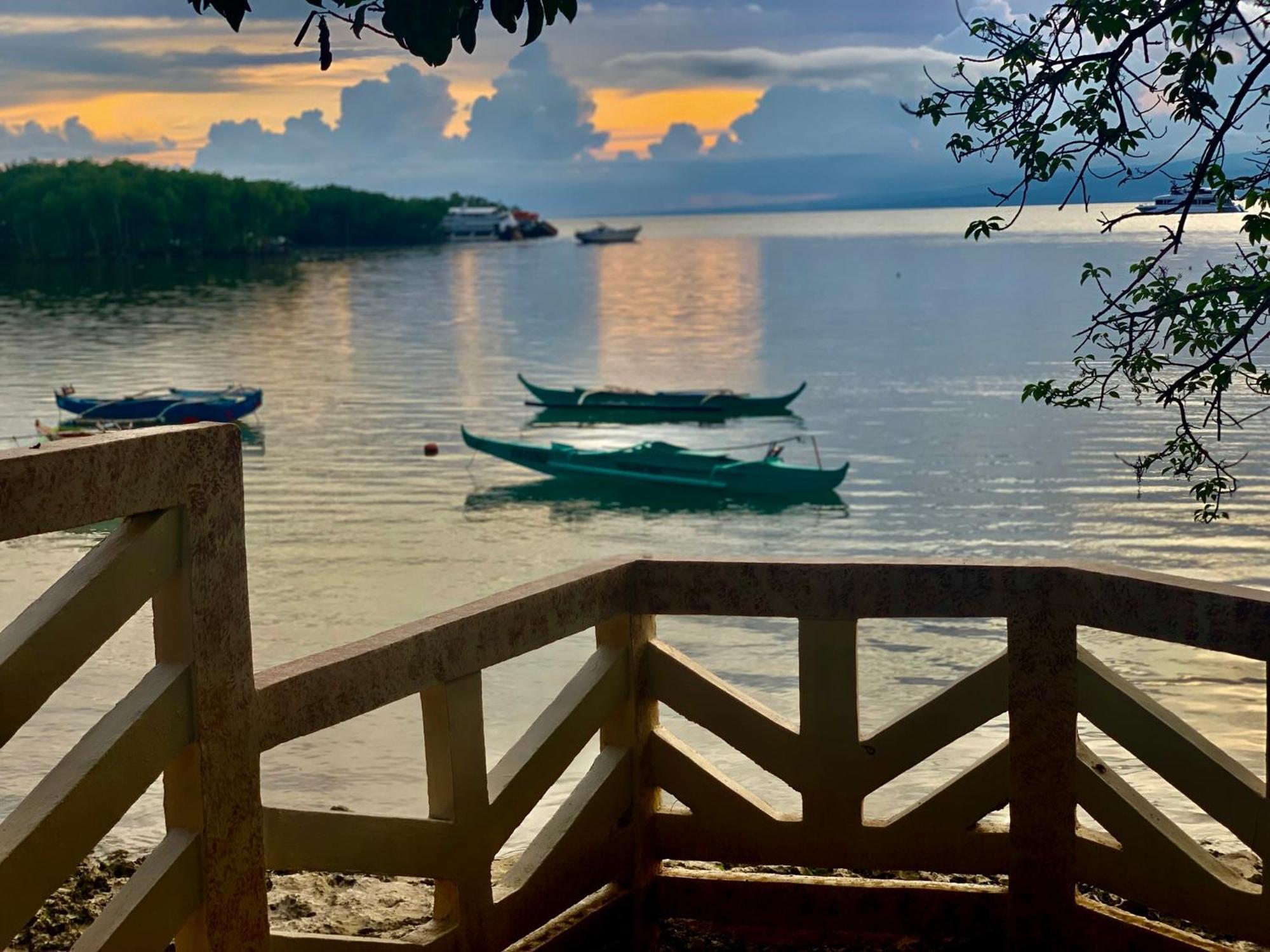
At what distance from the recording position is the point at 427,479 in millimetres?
35781

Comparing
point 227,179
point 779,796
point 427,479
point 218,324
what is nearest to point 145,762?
point 779,796

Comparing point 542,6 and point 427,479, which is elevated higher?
point 542,6

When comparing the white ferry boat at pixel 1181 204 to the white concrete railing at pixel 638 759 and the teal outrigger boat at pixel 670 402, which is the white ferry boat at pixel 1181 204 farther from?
the teal outrigger boat at pixel 670 402

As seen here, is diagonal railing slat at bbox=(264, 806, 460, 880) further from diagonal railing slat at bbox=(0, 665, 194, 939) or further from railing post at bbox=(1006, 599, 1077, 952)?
railing post at bbox=(1006, 599, 1077, 952)

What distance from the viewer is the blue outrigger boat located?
130 feet

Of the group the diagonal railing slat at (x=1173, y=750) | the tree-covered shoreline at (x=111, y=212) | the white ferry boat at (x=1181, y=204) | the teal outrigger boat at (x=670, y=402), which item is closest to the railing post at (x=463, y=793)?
the diagonal railing slat at (x=1173, y=750)

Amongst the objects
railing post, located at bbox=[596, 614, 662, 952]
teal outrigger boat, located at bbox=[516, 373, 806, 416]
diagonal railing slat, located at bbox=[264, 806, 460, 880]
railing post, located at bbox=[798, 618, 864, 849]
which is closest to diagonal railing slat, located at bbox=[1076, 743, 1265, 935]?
railing post, located at bbox=[798, 618, 864, 849]

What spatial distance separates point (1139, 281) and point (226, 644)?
Result: 14.1 ft

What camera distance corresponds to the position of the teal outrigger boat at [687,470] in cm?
3334

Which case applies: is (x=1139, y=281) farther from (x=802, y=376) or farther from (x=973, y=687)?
(x=802, y=376)

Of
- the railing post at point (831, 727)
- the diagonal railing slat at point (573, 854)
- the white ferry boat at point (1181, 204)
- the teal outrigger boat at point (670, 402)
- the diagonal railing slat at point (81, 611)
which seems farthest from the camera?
the teal outrigger boat at point (670, 402)

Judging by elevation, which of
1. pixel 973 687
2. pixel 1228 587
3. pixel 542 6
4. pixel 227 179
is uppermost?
pixel 227 179

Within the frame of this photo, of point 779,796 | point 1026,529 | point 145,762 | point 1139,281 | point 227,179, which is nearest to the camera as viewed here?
point 145,762

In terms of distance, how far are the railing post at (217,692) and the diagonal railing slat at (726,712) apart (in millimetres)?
1303
